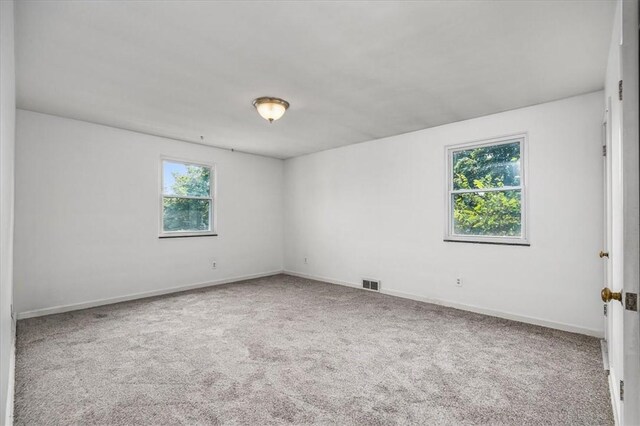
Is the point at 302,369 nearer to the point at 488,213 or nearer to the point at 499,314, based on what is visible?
the point at 499,314

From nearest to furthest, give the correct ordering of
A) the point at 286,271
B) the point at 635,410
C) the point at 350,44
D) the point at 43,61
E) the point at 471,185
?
the point at 635,410
the point at 350,44
the point at 43,61
the point at 471,185
the point at 286,271

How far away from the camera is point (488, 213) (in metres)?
4.13

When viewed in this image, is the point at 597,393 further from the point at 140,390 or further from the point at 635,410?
the point at 140,390

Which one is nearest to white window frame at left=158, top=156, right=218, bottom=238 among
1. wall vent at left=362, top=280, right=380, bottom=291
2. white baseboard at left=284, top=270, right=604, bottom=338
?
white baseboard at left=284, top=270, right=604, bottom=338

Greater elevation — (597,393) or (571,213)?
(571,213)

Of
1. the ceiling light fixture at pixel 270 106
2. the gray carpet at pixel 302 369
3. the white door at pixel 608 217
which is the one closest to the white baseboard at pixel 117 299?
the gray carpet at pixel 302 369

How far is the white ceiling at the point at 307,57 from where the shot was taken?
2053mm

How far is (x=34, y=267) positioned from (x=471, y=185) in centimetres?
558

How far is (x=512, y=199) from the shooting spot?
12.9 feet

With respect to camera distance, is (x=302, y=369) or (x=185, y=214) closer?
(x=302, y=369)

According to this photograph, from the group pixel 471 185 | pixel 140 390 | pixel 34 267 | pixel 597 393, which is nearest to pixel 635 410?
pixel 597 393

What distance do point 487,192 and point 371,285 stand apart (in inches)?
89.4

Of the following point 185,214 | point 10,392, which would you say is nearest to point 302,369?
point 10,392

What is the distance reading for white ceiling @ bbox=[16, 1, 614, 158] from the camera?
6.73 feet
